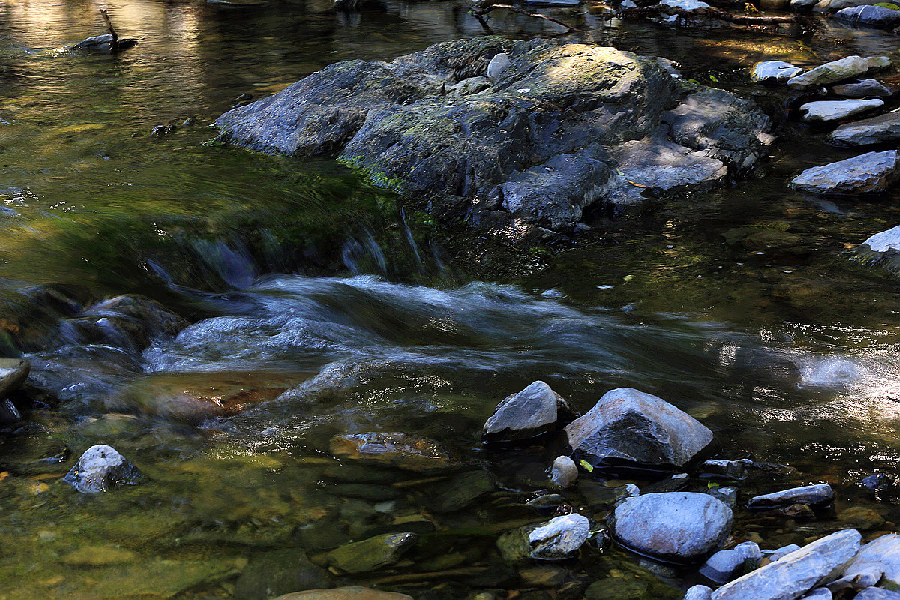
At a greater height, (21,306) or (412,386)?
(21,306)

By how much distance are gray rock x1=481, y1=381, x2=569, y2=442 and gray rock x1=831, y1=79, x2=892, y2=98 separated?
10553 millimetres

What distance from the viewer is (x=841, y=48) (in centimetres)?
1573

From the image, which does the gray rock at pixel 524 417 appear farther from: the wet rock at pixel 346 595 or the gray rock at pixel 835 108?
the gray rock at pixel 835 108

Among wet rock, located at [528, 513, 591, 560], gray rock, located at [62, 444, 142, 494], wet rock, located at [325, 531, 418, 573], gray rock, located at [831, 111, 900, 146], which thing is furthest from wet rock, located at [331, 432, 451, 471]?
gray rock, located at [831, 111, 900, 146]

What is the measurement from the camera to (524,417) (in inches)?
164

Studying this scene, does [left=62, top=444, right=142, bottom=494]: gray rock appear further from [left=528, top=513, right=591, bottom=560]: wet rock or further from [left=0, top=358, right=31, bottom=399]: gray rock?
[left=528, top=513, right=591, bottom=560]: wet rock

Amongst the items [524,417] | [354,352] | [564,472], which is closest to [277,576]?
[564,472]

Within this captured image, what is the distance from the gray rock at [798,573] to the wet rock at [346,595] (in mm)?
1136

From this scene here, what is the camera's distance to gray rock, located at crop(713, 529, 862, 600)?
8.36 feet

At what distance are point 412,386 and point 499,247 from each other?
10.5 feet

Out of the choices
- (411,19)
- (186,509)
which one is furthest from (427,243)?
(411,19)

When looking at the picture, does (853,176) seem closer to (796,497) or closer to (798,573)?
(796,497)

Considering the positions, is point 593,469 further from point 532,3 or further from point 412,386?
point 532,3

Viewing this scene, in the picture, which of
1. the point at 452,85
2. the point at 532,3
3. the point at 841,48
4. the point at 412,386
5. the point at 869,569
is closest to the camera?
the point at 869,569
